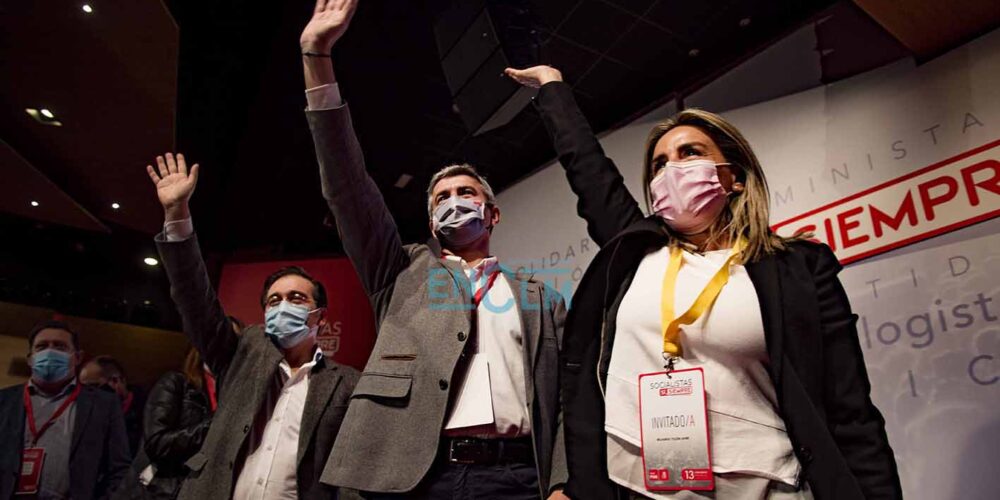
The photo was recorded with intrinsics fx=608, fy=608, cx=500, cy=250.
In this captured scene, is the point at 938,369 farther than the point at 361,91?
No

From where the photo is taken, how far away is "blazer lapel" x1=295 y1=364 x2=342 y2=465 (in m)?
2.03

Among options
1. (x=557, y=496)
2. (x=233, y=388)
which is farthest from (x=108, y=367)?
(x=557, y=496)

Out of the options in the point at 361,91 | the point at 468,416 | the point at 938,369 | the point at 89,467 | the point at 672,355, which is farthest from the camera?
the point at 361,91

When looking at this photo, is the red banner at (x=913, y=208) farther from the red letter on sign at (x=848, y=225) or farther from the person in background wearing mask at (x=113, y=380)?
the person in background wearing mask at (x=113, y=380)

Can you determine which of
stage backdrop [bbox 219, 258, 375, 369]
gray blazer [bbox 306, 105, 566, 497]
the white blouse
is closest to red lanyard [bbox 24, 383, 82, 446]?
stage backdrop [bbox 219, 258, 375, 369]

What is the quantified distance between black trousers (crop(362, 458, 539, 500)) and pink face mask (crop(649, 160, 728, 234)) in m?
0.73

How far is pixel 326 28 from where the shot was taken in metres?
1.83

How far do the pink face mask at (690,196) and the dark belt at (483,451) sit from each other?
27.2 inches

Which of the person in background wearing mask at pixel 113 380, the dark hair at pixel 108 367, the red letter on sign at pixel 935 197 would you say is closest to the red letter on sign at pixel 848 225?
the red letter on sign at pixel 935 197

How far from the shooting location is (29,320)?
773 centimetres

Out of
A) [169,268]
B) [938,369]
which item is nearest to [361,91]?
[169,268]

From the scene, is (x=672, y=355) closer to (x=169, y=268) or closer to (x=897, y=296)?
Answer: (x=169, y=268)

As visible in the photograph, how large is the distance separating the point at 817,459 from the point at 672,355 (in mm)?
307

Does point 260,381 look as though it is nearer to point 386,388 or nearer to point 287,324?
point 287,324
